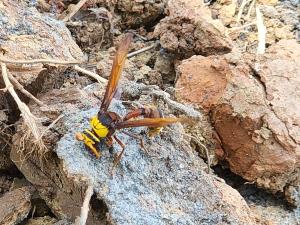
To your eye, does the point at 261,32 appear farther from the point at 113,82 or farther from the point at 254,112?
the point at 113,82

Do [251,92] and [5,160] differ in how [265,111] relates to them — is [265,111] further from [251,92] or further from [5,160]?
[5,160]

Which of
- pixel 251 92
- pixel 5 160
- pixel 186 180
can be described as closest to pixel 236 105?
pixel 251 92

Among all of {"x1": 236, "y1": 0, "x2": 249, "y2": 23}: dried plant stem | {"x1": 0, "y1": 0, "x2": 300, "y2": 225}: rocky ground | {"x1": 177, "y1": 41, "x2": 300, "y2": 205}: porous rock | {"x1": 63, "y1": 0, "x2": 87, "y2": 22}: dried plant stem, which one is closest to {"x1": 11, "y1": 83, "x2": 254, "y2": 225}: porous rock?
{"x1": 0, "y1": 0, "x2": 300, "y2": 225}: rocky ground

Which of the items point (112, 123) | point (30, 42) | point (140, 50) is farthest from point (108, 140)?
point (140, 50)

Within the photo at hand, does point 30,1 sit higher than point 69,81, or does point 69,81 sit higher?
point 30,1

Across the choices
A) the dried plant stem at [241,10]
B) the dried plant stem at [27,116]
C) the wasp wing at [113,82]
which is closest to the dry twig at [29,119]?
the dried plant stem at [27,116]

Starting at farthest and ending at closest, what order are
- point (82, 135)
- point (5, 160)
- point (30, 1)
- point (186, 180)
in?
point (30, 1) → point (5, 160) → point (186, 180) → point (82, 135)

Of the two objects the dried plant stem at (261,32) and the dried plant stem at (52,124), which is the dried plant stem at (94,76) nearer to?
the dried plant stem at (52,124)

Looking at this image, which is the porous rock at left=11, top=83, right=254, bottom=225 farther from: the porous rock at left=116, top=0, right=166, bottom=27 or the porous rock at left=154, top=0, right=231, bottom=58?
the porous rock at left=116, top=0, right=166, bottom=27
